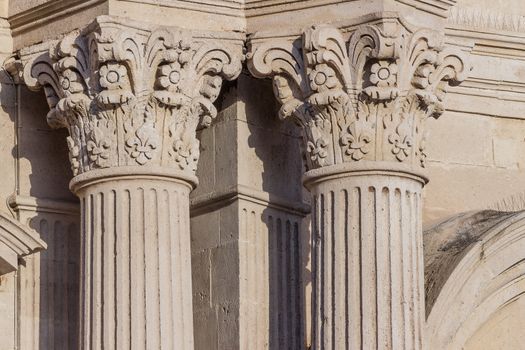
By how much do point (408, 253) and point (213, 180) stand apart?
5.94ft

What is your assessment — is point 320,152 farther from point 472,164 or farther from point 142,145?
point 472,164

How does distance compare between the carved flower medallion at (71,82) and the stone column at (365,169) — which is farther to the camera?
the carved flower medallion at (71,82)

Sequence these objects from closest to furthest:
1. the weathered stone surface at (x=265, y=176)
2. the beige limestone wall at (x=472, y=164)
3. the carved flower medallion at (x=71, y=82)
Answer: the weathered stone surface at (x=265, y=176) → the carved flower medallion at (x=71, y=82) → the beige limestone wall at (x=472, y=164)

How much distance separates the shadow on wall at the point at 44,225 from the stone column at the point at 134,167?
2.70 ft

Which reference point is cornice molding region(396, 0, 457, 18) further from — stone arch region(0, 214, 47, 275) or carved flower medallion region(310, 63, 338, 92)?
stone arch region(0, 214, 47, 275)

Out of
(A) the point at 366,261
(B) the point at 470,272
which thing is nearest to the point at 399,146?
(A) the point at 366,261

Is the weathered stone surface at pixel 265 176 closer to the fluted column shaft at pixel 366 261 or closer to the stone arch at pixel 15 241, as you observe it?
the fluted column shaft at pixel 366 261

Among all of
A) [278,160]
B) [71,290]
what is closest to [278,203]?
[278,160]

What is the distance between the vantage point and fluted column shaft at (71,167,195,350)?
20.9 meters

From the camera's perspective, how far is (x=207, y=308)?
2184cm

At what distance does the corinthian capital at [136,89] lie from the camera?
21.2 m

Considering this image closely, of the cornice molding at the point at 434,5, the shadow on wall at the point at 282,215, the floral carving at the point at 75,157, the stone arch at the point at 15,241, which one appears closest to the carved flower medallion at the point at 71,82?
the floral carving at the point at 75,157

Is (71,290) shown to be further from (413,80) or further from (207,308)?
(413,80)

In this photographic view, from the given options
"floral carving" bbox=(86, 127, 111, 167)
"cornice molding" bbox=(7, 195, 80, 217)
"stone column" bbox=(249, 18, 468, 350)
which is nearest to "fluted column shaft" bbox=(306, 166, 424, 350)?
"stone column" bbox=(249, 18, 468, 350)
